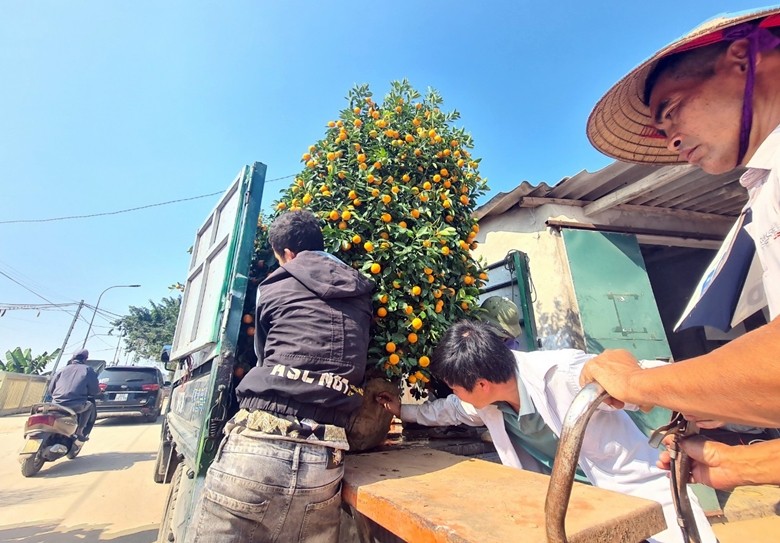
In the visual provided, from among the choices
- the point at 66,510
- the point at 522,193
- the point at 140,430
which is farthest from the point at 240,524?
the point at 140,430

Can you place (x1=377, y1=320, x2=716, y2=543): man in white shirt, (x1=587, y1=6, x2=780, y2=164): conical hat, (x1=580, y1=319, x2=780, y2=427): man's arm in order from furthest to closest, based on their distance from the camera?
(x1=377, y1=320, x2=716, y2=543): man in white shirt → (x1=587, y1=6, x2=780, y2=164): conical hat → (x1=580, y1=319, x2=780, y2=427): man's arm

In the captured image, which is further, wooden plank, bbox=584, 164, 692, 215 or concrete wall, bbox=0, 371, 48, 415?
concrete wall, bbox=0, 371, 48, 415

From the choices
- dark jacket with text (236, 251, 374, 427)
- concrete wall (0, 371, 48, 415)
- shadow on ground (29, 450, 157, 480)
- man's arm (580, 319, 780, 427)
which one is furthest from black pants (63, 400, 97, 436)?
concrete wall (0, 371, 48, 415)

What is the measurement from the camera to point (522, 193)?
4992 millimetres

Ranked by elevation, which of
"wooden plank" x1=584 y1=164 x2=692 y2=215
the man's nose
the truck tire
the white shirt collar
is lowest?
the truck tire

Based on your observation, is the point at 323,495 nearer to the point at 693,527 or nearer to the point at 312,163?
the point at 693,527

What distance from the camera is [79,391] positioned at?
280 inches

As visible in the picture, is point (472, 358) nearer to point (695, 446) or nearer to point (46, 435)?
point (695, 446)

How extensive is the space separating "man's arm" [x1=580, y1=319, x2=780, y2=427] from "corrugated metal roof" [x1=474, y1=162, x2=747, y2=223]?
3.99m

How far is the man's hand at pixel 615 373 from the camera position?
907 millimetres

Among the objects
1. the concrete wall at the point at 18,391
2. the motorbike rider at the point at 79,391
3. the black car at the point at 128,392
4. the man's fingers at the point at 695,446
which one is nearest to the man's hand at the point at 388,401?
the man's fingers at the point at 695,446

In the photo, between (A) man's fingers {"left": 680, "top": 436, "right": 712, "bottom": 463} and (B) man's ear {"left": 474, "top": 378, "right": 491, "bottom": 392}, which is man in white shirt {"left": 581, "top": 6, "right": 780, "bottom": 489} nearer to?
(A) man's fingers {"left": 680, "top": 436, "right": 712, "bottom": 463}

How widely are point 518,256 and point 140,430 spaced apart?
11.9 metres

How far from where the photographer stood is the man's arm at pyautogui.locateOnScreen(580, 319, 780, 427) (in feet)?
2.27
